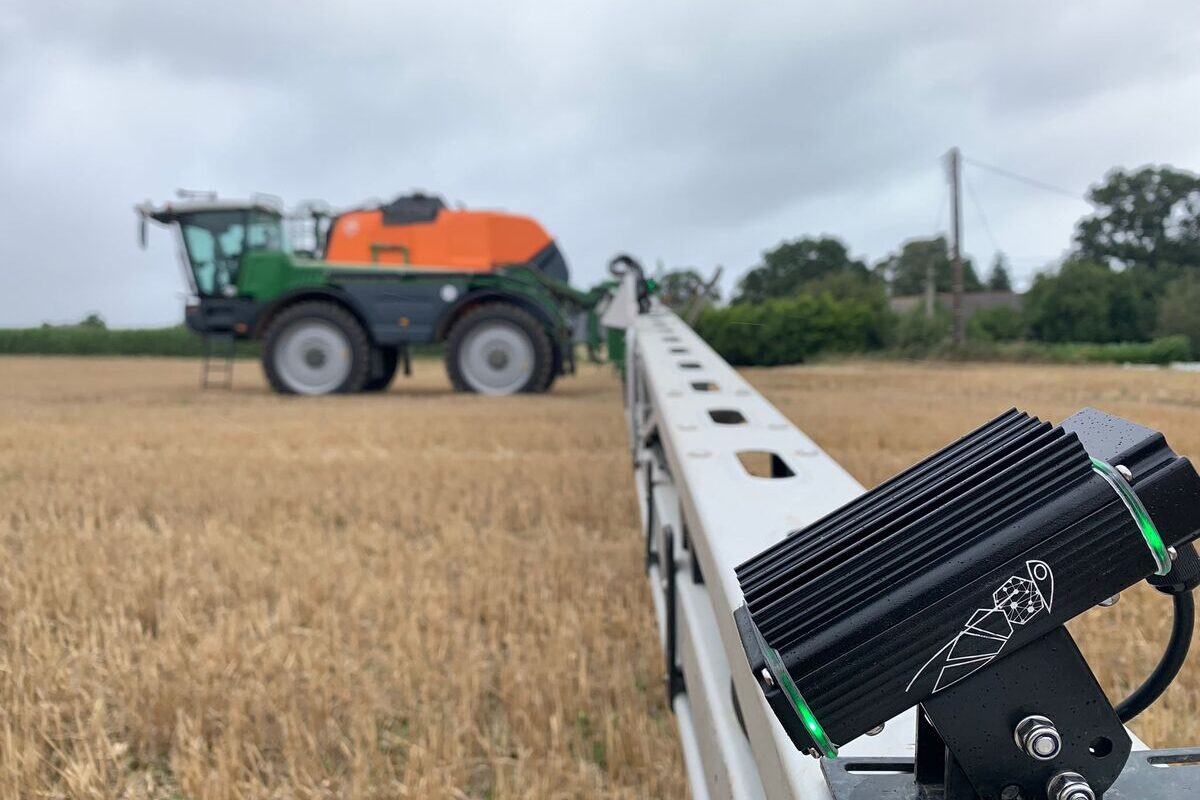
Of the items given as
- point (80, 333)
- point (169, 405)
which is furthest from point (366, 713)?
point (80, 333)

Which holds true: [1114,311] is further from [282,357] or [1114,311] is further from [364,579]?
[282,357]

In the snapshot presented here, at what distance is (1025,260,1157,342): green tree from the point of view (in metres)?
1.11

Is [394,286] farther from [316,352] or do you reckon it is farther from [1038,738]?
[1038,738]

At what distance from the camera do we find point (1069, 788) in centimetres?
57

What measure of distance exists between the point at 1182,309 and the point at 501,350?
8895 millimetres

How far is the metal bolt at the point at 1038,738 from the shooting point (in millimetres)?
574

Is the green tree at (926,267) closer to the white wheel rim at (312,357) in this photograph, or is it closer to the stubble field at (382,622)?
the stubble field at (382,622)

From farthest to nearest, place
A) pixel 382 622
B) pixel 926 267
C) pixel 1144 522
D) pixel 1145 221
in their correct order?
pixel 382 622, pixel 926 267, pixel 1145 221, pixel 1144 522

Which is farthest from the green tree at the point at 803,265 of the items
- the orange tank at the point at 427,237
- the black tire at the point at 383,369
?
the black tire at the point at 383,369

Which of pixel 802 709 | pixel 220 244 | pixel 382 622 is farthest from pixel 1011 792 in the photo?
pixel 220 244

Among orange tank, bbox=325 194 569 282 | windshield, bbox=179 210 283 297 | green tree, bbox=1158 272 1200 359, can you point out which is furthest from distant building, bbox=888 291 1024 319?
windshield, bbox=179 210 283 297

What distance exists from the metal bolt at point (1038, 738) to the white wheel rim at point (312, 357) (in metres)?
9.67

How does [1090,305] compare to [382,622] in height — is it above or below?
above

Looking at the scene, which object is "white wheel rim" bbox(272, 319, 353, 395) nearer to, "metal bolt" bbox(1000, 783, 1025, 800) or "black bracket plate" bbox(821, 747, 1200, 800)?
"black bracket plate" bbox(821, 747, 1200, 800)
